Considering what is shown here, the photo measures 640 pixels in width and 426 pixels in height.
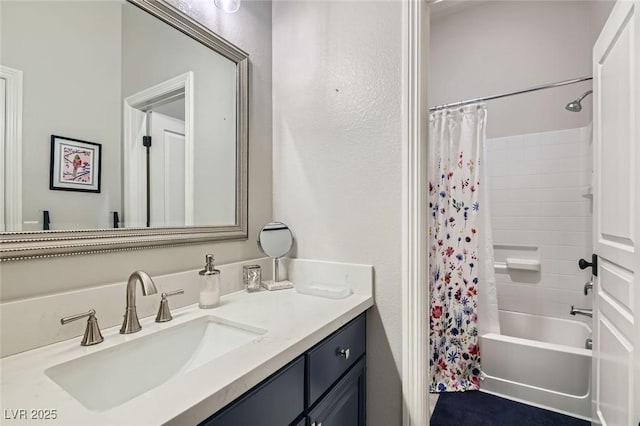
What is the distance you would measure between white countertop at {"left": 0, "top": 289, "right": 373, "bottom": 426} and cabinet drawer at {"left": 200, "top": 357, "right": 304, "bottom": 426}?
0.02m

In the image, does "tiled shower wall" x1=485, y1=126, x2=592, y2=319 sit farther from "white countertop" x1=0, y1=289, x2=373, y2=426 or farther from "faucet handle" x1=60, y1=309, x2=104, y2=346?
"faucet handle" x1=60, y1=309, x2=104, y2=346

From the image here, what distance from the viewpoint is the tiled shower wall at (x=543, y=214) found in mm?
2141

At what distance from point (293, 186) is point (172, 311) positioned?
0.72 meters

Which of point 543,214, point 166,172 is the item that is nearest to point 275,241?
point 166,172

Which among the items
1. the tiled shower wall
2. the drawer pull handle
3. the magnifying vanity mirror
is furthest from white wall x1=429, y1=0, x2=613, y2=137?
the drawer pull handle

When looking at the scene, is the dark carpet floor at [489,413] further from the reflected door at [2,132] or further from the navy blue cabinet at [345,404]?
the reflected door at [2,132]

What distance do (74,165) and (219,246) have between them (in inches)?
21.3

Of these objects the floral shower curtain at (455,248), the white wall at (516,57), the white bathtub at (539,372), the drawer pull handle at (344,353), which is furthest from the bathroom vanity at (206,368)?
the white wall at (516,57)

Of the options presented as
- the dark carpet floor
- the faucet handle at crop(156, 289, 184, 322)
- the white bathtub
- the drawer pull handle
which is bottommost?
the dark carpet floor

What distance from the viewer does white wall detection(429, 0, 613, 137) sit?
2135 mm

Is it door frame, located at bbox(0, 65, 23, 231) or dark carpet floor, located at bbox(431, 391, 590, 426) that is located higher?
door frame, located at bbox(0, 65, 23, 231)

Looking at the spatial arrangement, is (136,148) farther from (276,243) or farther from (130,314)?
(276,243)

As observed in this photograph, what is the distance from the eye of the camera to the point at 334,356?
0.95m

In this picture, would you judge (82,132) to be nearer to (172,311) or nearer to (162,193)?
(162,193)
